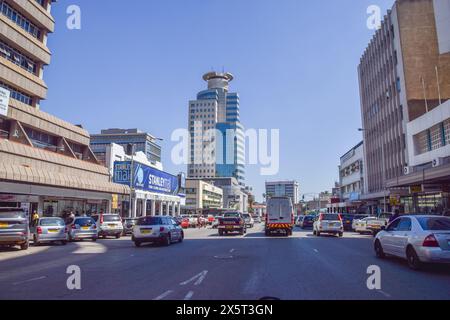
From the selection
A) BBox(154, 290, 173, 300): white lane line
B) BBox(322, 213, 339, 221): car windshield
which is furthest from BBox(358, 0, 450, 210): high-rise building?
BBox(154, 290, 173, 300): white lane line

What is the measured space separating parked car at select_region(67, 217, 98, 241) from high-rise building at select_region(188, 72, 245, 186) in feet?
467

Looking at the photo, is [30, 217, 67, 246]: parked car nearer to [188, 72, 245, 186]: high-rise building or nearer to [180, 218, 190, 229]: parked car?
[180, 218, 190, 229]: parked car

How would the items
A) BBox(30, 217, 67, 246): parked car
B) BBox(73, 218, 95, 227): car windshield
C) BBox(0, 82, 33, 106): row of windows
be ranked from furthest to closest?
BBox(0, 82, 33, 106): row of windows
BBox(73, 218, 95, 227): car windshield
BBox(30, 217, 67, 246): parked car

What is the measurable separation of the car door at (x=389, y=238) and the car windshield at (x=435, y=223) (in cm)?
143

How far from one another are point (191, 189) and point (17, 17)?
263 ft

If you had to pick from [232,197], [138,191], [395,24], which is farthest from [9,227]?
[232,197]

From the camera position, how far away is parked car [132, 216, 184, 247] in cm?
1934

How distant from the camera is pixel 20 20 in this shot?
121 feet

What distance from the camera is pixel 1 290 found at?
8.06 meters

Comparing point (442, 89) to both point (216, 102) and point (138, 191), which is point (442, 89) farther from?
point (216, 102)

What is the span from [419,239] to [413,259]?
27.3 inches

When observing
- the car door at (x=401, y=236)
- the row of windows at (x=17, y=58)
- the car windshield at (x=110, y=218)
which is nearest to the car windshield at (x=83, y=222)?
the car windshield at (x=110, y=218)

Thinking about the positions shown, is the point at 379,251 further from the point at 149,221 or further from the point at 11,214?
the point at 11,214

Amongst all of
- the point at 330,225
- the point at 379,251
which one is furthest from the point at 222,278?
the point at 330,225
